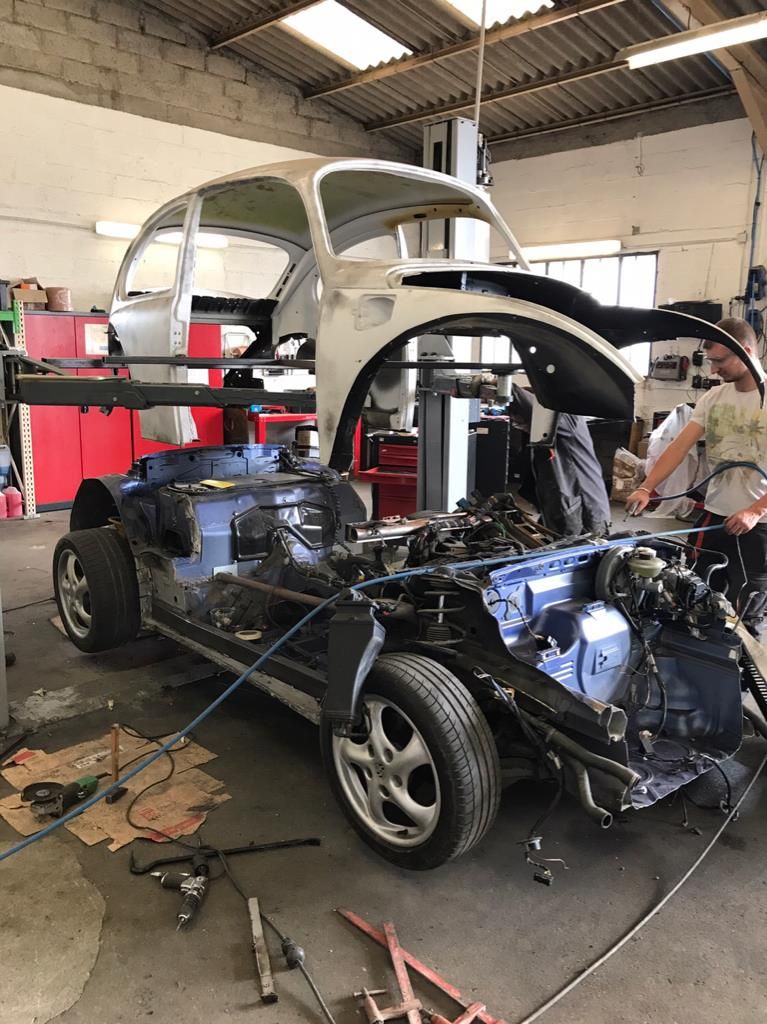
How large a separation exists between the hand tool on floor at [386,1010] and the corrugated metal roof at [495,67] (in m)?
9.20

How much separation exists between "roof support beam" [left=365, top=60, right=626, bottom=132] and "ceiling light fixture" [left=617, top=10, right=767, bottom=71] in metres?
2.34

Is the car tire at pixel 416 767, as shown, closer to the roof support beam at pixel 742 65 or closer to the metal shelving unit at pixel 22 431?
the metal shelving unit at pixel 22 431

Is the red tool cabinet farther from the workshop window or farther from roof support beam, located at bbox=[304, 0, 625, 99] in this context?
the workshop window

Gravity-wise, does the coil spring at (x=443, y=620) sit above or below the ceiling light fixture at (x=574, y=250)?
below

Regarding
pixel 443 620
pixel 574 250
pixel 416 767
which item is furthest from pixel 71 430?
pixel 574 250

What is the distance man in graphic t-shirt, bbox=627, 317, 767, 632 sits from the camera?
3.79m

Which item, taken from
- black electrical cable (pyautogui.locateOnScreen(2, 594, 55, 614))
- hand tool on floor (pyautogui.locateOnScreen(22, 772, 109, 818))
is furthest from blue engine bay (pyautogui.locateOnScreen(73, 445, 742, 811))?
black electrical cable (pyautogui.locateOnScreen(2, 594, 55, 614))

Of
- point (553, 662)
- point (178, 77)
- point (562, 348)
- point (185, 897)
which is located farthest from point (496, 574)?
point (178, 77)

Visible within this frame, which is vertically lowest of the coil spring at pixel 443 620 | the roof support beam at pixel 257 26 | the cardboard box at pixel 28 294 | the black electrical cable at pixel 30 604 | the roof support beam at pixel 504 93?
the black electrical cable at pixel 30 604

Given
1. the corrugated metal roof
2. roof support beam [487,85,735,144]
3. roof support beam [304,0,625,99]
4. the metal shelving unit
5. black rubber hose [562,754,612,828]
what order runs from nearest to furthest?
black rubber hose [562,754,612,828] → the metal shelving unit → roof support beam [304,0,625,99] → the corrugated metal roof → roof support beam [487,85,735,144]

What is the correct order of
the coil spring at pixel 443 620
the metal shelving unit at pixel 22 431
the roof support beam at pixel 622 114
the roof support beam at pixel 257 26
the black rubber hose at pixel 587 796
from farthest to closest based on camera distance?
1. the roof support beam at pixel 622 114
2. the roof support beam at pixel 257 26
3. the metal shelving unit at pixel 22 431
4. the coil spring at pixel 443 620
5. the black rubber hose at pixel 587 796

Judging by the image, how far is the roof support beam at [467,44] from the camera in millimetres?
8688

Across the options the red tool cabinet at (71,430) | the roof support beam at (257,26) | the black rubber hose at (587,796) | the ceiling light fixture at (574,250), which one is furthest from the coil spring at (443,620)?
the ceiling light fixture at (574,250)

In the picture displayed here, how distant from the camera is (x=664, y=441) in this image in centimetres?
780
